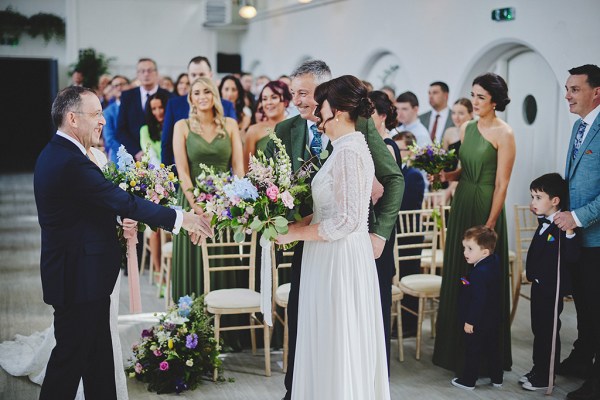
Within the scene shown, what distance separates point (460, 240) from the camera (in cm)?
512

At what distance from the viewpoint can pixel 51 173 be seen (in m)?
3.32

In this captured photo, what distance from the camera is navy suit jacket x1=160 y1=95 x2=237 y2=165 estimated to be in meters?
5.71

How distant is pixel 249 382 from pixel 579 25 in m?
4.46

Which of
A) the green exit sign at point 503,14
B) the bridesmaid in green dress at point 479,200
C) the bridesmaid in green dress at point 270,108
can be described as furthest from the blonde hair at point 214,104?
the green exit sign at point 503,14

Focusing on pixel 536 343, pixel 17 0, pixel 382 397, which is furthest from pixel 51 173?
pixel 17 0

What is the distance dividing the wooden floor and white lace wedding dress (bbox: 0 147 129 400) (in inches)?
2.8

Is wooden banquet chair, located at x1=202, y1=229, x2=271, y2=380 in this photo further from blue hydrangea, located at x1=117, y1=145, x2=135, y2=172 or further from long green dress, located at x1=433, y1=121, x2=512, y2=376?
long green dress, located at x1=433, y1=121, x2=512, y2=376

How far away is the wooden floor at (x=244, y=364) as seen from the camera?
15.3 feet

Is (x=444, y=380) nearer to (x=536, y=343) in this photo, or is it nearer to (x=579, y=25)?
(x=536, y=343)

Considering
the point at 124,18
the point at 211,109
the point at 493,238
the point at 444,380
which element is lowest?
the point at 444,380

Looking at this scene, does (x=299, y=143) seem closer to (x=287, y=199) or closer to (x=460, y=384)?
(x=287, y=199)

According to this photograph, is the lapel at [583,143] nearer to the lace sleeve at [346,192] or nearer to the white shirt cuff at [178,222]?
the lace sleeve at [346,192]

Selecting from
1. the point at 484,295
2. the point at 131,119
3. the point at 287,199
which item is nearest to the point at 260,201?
the point at 287,199

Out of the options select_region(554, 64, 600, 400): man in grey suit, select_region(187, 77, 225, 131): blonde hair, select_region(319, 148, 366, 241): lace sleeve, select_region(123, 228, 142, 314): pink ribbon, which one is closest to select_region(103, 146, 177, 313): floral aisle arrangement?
select_region(123, 228, 142, 314): pink ribbon
